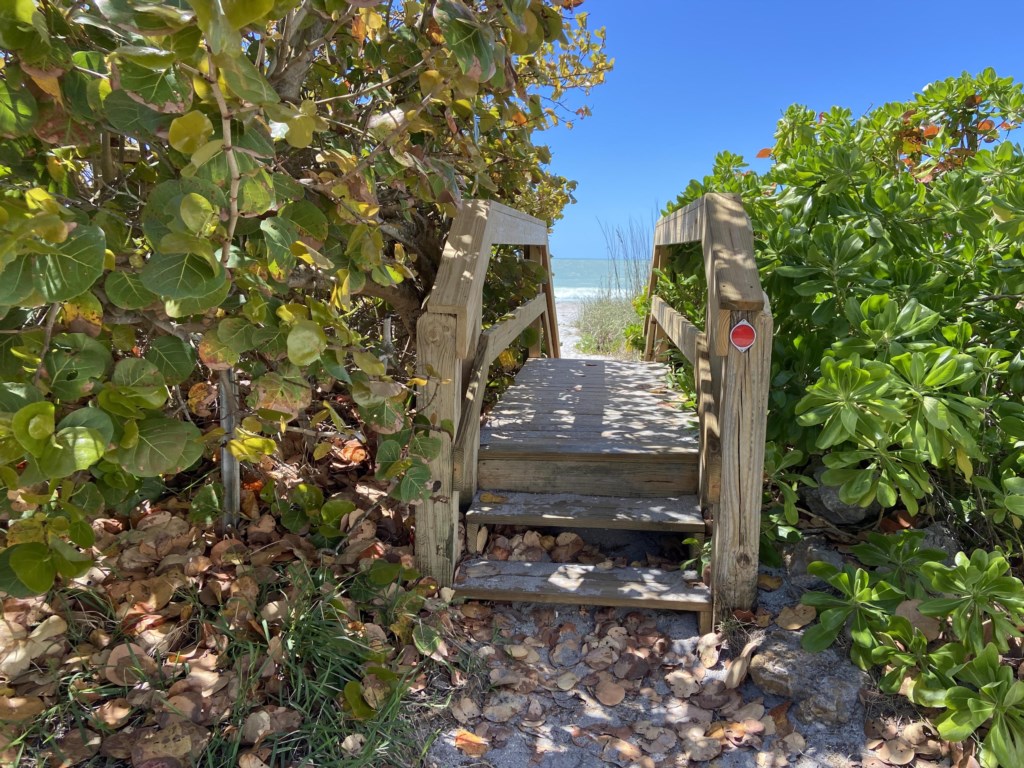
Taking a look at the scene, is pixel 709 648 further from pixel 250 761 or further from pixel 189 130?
pixel 189 130

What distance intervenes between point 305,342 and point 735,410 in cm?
150

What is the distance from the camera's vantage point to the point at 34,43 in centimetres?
116

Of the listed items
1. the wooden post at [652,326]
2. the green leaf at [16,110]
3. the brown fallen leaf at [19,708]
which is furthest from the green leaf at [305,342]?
the wooden post at [652,326]

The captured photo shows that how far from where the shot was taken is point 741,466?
2.31 m

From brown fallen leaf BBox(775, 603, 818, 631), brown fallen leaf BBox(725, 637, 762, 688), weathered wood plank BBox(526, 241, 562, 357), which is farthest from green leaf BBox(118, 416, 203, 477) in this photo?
weathered wood plank BBox(526, 241, 562, 357)

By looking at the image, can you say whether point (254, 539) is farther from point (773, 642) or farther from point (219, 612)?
point (773, 642)

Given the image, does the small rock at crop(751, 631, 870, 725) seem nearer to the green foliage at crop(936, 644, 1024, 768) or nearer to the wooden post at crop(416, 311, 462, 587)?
the green foliage at crop(936, 644, 1024, 768)

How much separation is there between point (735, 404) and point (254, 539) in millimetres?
1784

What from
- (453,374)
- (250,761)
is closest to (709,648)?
(453,374)

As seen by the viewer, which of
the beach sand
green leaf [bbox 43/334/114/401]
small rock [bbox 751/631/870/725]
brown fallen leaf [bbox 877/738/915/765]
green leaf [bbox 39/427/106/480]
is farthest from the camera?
the beach sand

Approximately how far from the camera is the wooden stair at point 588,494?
2506 mm

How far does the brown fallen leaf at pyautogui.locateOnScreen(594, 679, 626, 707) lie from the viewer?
2201mm

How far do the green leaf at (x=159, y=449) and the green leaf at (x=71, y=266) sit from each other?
0.37 meters

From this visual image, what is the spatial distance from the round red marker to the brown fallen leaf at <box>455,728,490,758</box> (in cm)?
149
